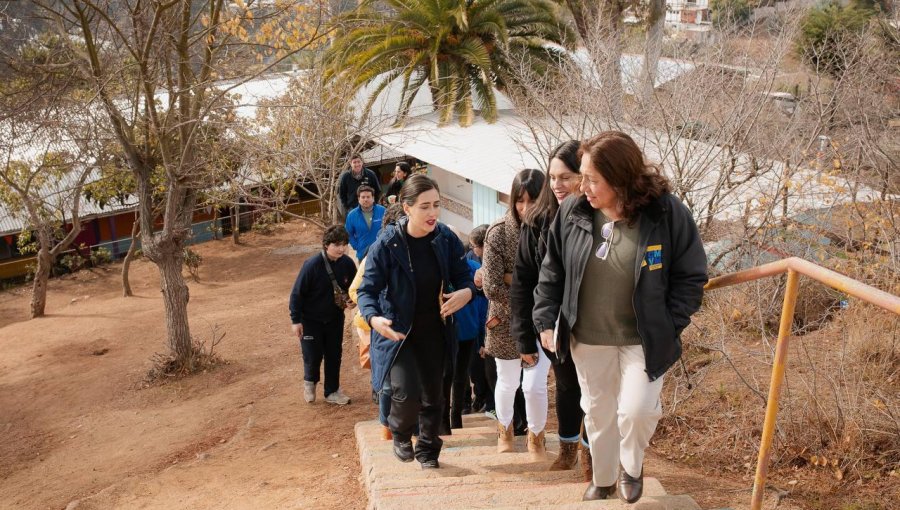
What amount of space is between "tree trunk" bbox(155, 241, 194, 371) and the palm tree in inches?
316

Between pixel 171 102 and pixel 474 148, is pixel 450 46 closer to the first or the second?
pixel 474 148

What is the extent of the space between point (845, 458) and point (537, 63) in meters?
13.6

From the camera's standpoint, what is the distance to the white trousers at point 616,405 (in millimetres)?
3414

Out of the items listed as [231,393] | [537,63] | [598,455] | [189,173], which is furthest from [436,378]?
[537,63]

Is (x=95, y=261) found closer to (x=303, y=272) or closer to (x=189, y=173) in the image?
(x=189, y=173)

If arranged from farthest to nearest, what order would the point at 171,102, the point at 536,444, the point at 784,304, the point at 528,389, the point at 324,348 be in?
1. the point at 171,102
2. the point at 324,348
3. the point at 536,444
4. the point at 528,389
5. the point at 784,304

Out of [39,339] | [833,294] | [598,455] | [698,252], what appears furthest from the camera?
[39,339]

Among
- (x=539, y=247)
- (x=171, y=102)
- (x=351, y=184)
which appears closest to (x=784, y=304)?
(x=539, y=247)

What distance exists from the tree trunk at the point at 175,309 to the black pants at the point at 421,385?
6219mm

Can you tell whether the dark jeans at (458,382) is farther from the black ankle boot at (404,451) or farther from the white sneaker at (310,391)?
the white sneaker at (310,391)

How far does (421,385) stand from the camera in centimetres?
461

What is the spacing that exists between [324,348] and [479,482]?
341 cm

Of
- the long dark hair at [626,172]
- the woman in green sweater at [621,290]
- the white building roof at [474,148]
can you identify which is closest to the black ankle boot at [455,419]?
the woman in green sweater at [621,290]

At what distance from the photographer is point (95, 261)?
70.3ft
